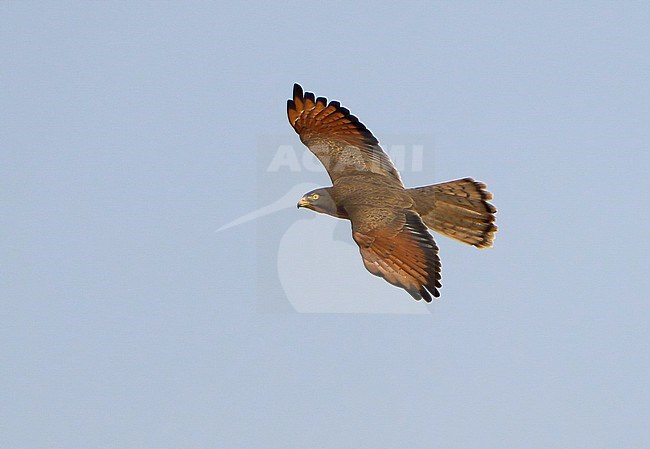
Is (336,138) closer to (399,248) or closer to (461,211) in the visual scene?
(461,211)

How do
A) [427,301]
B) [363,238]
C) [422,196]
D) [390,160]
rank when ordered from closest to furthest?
[427,301], [363,238], [422,196], [390,160]

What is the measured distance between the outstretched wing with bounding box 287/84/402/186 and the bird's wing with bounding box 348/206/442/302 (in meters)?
2.41

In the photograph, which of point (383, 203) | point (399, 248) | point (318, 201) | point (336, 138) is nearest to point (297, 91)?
point (336, 138)

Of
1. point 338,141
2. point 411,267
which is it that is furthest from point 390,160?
point 411,267

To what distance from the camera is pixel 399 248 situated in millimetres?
18781

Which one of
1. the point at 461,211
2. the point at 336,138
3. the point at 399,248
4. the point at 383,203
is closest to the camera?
the point at 399,248

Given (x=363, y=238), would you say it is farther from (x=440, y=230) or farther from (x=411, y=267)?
(x=440, y=230)

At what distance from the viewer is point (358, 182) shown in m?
21.4

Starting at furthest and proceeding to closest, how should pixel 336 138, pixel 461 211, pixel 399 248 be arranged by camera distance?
pixel 336 138, pixel 461 211, pixel 399 248

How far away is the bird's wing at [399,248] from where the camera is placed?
18156 mm

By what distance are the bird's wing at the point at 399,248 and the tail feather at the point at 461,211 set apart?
3.39 ft

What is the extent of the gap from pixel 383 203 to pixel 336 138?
3.06 m

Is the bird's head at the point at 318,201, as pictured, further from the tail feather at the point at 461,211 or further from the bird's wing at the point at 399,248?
the tail feather at the point at 461,211

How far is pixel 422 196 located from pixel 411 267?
3026 millimetres
